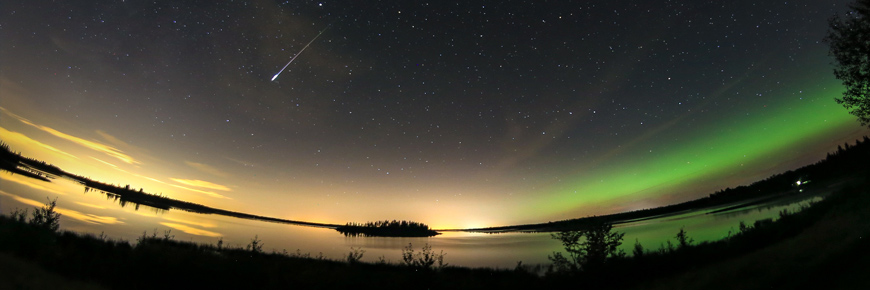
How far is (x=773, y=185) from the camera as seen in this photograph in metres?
85.5

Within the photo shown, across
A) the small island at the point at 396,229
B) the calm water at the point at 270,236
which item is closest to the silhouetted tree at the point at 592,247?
the calm water at the point at 270,236

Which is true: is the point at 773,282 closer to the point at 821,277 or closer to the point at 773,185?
the point at 821,277

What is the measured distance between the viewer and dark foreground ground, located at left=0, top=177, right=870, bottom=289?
9.34m

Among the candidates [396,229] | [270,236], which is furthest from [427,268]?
[396,229]

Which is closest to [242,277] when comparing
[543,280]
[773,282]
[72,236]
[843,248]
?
[72,236]

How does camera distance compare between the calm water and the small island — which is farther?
the small island

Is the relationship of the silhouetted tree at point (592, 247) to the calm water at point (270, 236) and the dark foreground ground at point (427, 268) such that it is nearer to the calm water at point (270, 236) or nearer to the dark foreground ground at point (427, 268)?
the dark foreground ground at point (427, 268)

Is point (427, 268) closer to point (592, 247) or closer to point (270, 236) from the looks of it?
point (592, 247)

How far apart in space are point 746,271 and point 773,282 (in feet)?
5.76

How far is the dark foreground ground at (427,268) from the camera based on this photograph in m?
9.34

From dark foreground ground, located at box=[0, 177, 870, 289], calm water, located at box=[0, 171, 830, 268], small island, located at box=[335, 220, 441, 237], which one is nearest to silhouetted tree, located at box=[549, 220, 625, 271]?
dark foreground ground, located at box=[0, 177, 870, 289]

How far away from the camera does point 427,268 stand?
17141 millimetres

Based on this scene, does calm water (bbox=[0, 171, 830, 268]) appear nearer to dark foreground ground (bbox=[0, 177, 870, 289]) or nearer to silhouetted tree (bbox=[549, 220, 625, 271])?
dark foreground ground (bbox=[0, 177, 870, 289])

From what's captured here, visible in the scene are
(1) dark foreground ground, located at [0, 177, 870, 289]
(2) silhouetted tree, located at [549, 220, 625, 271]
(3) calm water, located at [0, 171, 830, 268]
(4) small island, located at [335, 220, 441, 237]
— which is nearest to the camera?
(1) dark foreground ground, located at [0, 177, 870, 289]
